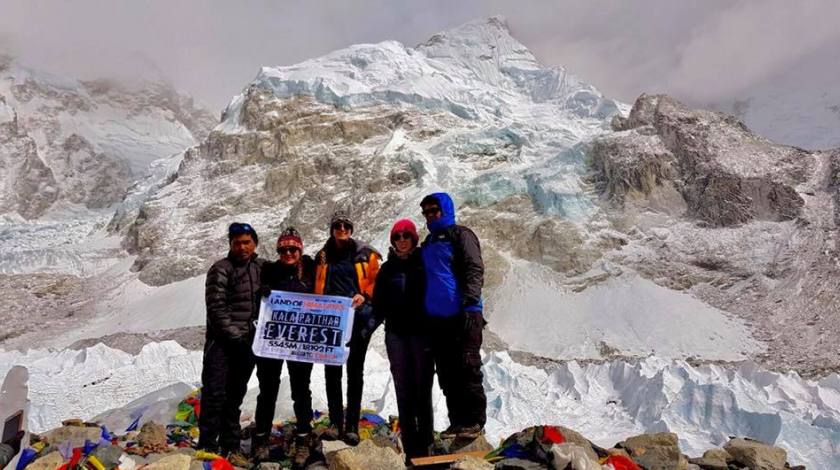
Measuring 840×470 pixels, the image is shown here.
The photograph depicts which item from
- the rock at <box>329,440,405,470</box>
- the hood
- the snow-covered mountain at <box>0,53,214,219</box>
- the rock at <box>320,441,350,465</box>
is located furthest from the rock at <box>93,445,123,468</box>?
the snow-covered mountain at <box>0,53,214,219</box>

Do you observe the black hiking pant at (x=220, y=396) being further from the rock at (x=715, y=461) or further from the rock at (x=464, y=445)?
the rock at (x=715, y=461)

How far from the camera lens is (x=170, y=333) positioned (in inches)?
1040

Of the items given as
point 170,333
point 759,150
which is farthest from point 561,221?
point 170,333

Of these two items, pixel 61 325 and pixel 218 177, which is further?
pixel 218 177

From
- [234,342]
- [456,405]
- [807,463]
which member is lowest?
[807,463]

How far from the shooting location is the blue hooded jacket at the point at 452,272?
3.67m

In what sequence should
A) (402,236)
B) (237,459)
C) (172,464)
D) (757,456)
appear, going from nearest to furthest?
(172,464) → (402,236) → (757,456) → (237,459)

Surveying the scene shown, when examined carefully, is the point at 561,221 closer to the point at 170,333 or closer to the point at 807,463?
the point at 170,333

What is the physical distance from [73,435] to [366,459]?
2.79m

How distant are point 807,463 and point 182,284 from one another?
117ft

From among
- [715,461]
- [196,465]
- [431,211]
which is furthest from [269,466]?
[715,461]

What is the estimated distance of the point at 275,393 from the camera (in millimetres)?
4578

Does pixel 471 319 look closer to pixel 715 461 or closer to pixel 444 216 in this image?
pixel 444 216

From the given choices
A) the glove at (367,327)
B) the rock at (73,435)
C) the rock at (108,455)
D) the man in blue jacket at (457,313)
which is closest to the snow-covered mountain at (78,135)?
the rock at (73,435)
